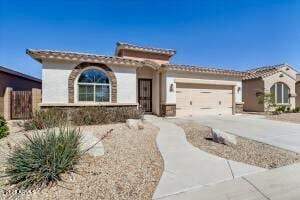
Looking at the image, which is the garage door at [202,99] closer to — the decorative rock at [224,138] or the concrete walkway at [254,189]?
the decorative rock at [224,138]

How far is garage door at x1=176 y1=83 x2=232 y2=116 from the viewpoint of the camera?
13.6m

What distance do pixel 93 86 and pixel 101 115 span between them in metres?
2.09

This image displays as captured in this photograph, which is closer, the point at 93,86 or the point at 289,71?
the point at 93,86

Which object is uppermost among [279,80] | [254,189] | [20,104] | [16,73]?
[16,73]

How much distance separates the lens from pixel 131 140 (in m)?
6.53

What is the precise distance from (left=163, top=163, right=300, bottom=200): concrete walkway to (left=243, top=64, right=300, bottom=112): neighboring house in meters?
15.6

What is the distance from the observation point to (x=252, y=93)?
18391 millimetres

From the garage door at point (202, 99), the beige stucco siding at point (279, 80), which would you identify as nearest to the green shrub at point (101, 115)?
the garage door at point (202, 99)

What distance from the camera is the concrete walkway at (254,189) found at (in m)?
3.11

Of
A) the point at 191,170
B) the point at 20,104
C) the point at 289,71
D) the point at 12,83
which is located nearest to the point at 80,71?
the point at 20,104

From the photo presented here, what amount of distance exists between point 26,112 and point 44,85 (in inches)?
176

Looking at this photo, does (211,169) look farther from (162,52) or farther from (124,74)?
(162,52)

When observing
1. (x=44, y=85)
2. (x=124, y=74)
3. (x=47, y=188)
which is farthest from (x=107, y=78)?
(x=47, y=188)

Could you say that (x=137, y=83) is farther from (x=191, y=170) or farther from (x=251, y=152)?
(x=191, y=170)
